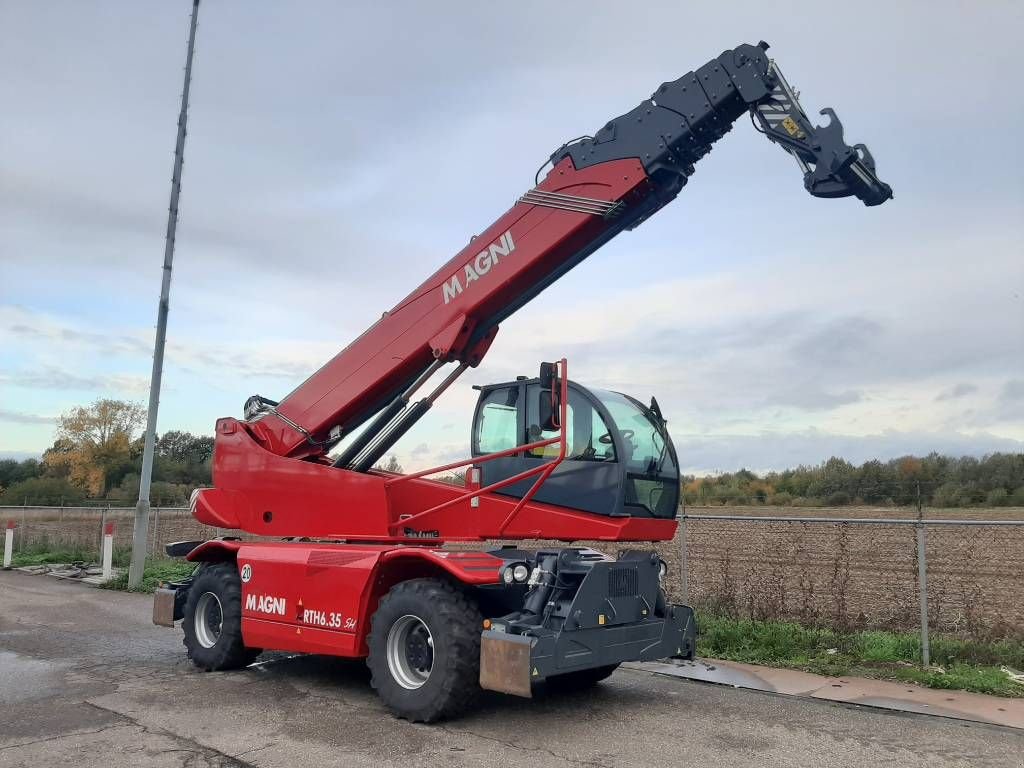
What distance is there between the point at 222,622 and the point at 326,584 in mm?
1845

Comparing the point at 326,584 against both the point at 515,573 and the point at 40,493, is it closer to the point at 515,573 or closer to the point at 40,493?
the point at 515,573

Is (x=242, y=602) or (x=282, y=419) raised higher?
(x=282, y=419)

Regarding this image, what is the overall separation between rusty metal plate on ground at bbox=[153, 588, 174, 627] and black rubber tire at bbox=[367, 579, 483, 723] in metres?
3.50

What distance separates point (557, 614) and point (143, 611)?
9.32 m

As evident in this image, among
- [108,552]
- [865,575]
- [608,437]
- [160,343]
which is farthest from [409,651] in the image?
[108,552]

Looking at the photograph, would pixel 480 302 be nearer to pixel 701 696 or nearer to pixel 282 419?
pixel 282 419

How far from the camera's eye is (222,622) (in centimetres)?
863

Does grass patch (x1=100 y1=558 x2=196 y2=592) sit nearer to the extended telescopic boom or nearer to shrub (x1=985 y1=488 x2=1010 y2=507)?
the extended telescopic boom

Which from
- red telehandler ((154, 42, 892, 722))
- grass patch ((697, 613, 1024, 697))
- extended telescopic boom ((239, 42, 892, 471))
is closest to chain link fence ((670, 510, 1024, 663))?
grass patch ((697, 613, 1024, 697))

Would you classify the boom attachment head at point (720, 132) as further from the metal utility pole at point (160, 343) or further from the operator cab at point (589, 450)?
the metal utility pole at point (160, 343)

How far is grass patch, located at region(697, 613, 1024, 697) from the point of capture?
26.1ft

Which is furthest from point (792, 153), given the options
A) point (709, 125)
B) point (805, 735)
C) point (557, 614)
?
point (805, 735)

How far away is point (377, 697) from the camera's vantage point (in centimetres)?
760

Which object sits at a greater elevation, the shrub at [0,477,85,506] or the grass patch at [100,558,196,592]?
the shrub at [0,477,85,506]
